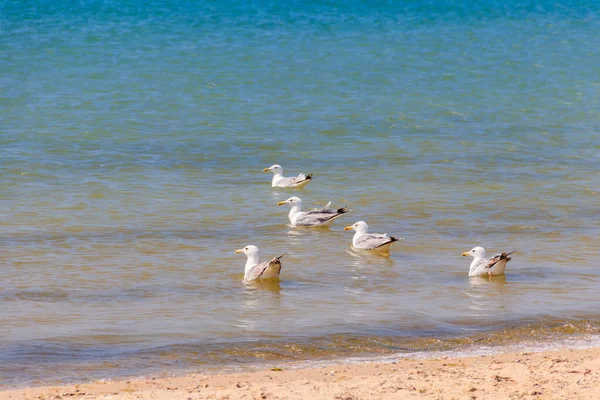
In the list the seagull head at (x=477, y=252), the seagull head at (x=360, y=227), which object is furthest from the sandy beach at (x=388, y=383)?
the seagull head at (x=360, y=227)

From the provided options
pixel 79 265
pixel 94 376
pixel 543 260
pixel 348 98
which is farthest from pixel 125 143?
pixel 94 376

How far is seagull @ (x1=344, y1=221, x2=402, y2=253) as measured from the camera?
14.8 m

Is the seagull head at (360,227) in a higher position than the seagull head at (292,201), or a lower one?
lower

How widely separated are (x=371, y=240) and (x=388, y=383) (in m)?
6.29

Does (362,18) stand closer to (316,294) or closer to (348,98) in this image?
(348,98)

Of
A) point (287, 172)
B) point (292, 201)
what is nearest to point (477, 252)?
point (292, 201)

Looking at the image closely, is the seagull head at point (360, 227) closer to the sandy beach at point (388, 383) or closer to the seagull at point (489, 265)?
the seagull at point (489, 265)

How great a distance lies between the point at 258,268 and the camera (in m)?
13.2

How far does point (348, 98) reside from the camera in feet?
90.3

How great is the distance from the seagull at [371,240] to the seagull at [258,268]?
195 centimetres

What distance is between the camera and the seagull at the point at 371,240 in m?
14.8

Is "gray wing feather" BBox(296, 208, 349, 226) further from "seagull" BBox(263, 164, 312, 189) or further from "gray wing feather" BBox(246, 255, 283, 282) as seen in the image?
"gray wing feather" BBox(246, 255, 283, 282)

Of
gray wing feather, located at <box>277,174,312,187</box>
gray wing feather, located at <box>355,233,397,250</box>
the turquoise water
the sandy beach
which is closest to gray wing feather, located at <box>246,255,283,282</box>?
the turquoise water

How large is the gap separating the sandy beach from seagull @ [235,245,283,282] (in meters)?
3.37
